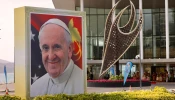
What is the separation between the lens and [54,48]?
12406 millimetres

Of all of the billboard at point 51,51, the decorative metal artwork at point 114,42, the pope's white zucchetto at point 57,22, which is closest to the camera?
the billboard at point 51,51

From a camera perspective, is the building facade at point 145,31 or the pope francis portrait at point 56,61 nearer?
the pope francis portrait at point 56,61

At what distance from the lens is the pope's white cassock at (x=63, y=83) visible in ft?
40.5

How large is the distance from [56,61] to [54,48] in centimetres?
44

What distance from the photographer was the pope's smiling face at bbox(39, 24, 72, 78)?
1232cm

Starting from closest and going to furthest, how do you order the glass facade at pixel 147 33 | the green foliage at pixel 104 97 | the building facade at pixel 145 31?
1. the green foliage at pixel 104 97
2. the building facade at pixel 145 31
3. the glass facade at pixel 147 33

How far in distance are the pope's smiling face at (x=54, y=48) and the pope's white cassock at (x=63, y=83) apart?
0.69 feet

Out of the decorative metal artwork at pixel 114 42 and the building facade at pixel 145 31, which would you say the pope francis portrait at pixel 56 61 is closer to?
the decorative metal artwork at pixel 114 42

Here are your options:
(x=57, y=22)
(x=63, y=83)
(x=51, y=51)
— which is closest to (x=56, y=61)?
(x=51, y=51)

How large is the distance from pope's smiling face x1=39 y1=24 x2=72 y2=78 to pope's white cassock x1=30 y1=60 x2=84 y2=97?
211 mm

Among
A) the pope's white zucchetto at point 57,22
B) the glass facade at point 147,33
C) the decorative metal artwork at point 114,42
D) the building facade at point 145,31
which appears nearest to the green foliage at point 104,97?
the pope's white zucchetto at point 57,22

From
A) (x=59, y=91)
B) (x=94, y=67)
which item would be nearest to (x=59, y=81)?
(x=59, y=91)

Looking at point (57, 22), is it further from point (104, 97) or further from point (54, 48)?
point (104, 97)

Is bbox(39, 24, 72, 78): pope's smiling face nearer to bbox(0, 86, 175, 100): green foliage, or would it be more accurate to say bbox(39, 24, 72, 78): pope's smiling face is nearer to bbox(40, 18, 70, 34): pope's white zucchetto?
bbox(40, 18, 70, 34): pope's white zucchetto
